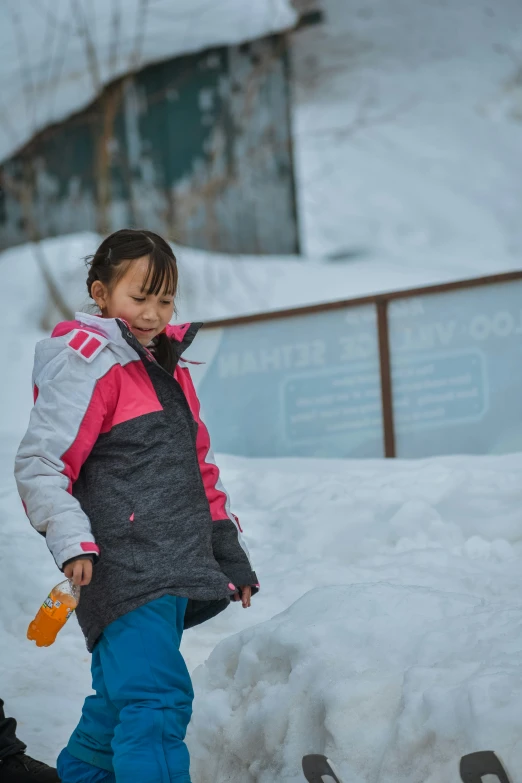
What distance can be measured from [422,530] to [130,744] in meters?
2.46

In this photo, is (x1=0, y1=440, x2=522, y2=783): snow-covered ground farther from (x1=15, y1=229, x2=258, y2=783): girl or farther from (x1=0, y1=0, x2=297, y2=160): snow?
(x1=0, y1=0, x2=297, y2=160): snow

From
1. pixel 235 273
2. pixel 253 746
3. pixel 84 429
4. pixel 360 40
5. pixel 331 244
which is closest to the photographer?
pixel 84 429

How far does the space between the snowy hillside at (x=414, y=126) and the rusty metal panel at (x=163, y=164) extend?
2612mm

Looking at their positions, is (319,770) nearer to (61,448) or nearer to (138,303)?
(61,448)

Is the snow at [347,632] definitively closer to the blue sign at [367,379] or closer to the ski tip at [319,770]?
the ski tip at [319,770]

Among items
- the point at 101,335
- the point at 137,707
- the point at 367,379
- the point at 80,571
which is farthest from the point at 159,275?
the point at 367,379

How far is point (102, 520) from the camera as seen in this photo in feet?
6.45

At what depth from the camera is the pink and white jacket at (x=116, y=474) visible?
1.92 meters

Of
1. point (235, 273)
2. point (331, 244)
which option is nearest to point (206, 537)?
point (235, 273)

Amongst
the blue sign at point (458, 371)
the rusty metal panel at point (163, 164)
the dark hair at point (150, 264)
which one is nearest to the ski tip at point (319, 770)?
the dark hair at point (150, 264)

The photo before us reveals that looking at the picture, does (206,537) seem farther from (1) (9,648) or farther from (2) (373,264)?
(2) (373,264)

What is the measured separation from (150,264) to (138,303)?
0.09m

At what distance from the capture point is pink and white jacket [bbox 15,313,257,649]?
1918mm

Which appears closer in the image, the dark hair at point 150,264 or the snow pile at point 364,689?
the snow pile at point 364,689
